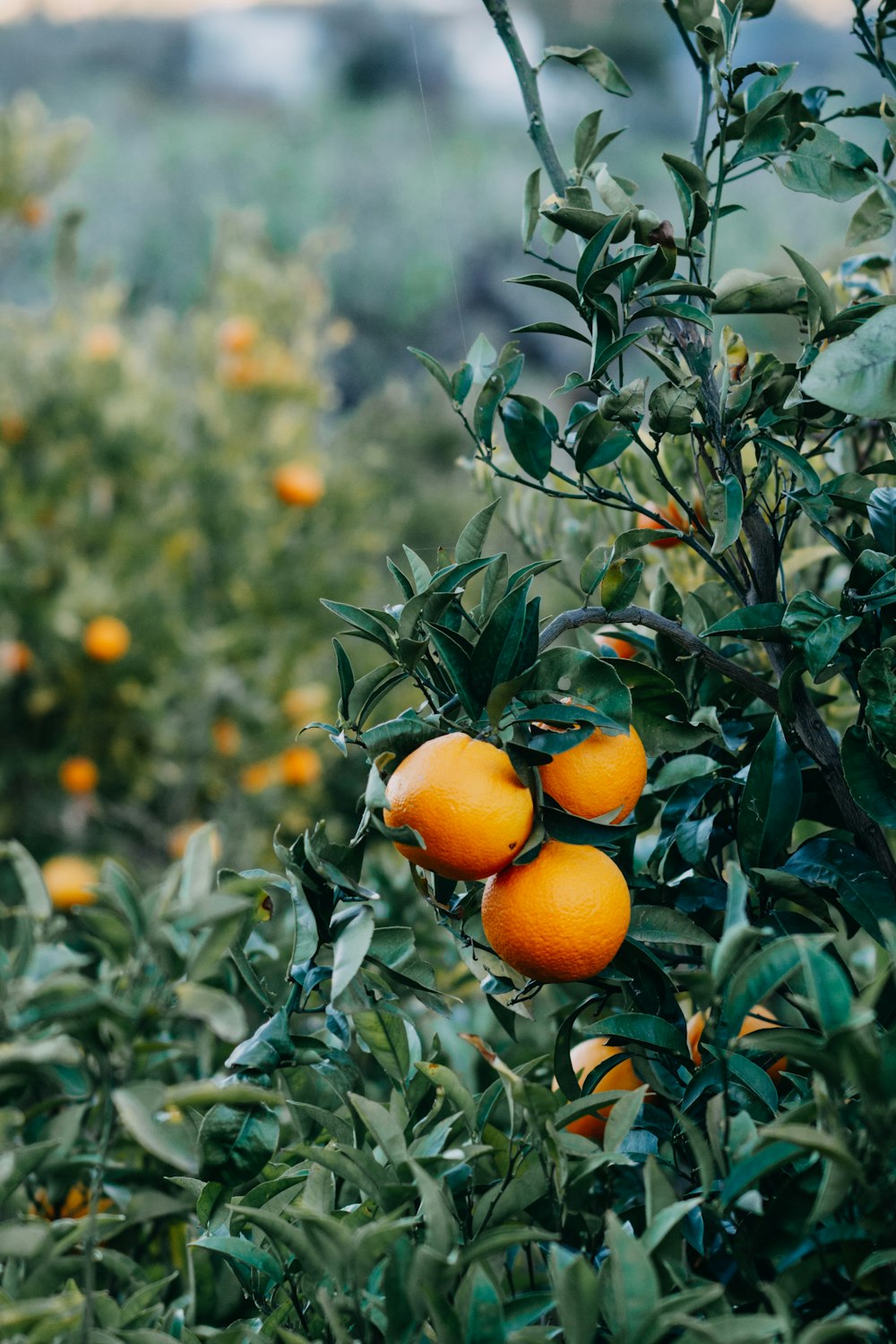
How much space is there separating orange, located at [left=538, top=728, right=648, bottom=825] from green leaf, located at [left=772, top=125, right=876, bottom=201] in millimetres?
251

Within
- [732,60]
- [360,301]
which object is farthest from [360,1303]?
[360,301]

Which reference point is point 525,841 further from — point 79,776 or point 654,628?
point 79,776

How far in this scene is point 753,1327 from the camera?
0.27 meters

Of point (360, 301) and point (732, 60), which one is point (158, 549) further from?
point (360, 301)

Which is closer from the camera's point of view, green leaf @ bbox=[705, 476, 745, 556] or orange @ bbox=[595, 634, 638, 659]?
green leaf @ bbox=[705, 476, 745, 556]

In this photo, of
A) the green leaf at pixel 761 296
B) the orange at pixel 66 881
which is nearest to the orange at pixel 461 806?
the green leaf at pixel 761 296

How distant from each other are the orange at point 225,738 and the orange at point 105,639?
0.74ft

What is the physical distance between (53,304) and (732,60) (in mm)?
2113

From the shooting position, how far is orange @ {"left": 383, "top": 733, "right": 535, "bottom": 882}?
37cm

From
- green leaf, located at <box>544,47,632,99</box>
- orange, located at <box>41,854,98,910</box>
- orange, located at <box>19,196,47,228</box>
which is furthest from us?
orange, located at <box>19,196,47,228</box>

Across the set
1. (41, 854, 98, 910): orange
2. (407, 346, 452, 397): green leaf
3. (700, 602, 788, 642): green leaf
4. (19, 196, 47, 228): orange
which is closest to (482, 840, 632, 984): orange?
(700, 602, 788, 642): green leaf

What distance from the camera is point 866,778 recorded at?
16.4 inches

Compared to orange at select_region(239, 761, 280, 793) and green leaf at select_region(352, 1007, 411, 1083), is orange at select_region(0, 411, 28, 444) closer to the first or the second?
orange at select_region(239, 761, 280, 793)

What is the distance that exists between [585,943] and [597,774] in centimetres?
6
